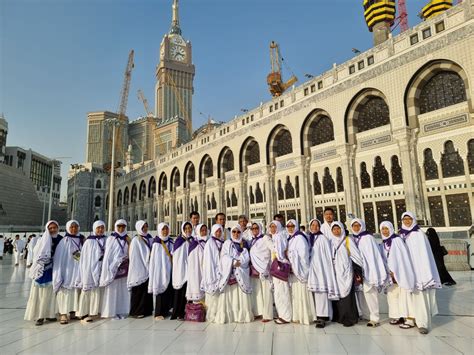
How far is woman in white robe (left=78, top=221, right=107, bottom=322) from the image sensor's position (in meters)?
5.00

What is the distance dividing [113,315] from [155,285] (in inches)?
33.8

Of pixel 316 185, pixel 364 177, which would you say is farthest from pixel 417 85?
pixel 316 185

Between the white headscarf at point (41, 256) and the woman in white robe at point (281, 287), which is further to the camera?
the white headscarf at point (41, 256)

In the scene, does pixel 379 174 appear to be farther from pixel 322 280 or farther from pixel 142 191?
pixel 142 191

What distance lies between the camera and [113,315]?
5090 millimetres

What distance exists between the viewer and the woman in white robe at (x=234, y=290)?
4703mm

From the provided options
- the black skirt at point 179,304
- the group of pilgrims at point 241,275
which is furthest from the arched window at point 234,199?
the black skirt at point 179,304

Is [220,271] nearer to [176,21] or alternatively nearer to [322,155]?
[322,155]

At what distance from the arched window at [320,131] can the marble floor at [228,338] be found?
46.3 feet

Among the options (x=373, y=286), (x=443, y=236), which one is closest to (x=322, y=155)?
(x=443, y=236)

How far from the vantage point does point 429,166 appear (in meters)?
13.6

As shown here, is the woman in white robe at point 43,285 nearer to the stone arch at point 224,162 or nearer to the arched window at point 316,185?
the arched window at point 316,185

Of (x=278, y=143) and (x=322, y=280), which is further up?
(x=278, y=143)

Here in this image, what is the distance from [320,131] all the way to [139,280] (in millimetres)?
16025
